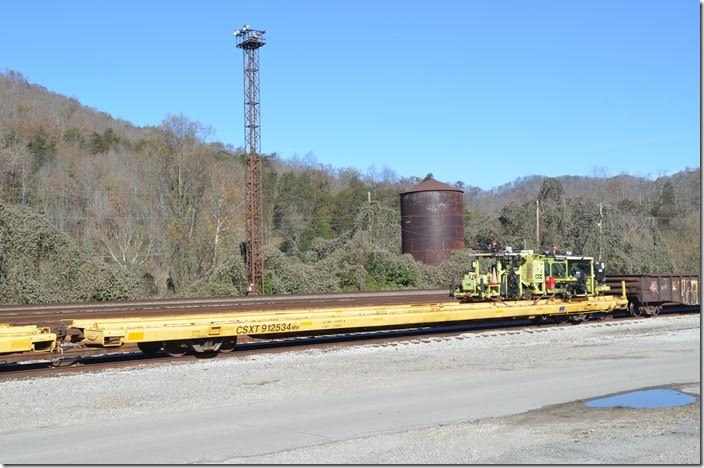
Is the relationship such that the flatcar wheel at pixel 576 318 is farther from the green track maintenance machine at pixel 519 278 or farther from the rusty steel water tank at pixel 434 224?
the rusty steel water tank at pixel 434 224

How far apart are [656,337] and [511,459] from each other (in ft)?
45.1

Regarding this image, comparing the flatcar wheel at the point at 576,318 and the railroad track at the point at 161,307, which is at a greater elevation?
the railroad track at the point at 161,307

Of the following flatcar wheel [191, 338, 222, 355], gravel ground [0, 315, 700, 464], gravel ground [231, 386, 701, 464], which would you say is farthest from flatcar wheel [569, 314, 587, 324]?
gravel ground [231, 386, 701, 464]

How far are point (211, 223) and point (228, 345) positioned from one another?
40042 millimetres

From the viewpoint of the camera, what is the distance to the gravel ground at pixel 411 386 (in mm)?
8062

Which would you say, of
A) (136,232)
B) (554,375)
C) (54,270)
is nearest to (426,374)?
(554,375)

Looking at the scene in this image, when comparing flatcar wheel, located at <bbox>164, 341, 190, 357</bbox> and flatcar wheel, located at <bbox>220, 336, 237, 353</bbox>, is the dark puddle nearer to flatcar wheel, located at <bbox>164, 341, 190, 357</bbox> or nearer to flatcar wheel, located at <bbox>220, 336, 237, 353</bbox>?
flatcar wheel, located at <bbox>220, 336, 237, 353</bbox>

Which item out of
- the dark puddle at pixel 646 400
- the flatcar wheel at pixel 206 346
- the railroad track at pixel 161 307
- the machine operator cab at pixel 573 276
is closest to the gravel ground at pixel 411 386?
the dark puddle at pixel 646 400

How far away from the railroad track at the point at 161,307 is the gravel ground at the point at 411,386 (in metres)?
6.10

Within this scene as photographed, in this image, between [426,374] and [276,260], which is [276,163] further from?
[426,374]

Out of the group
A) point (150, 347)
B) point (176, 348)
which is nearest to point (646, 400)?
point (176, 348)

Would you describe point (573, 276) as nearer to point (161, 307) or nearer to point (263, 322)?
point (263, 322)

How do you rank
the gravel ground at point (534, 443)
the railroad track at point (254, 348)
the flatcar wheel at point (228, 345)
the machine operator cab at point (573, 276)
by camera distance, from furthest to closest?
the machine operator cab at point (573, 276) → the flatcar wheel at point (228, 345) → the railroad track at point (254, 348) → the gravel ground at point (534, 443)

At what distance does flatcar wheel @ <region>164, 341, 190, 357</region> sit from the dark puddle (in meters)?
9.05
